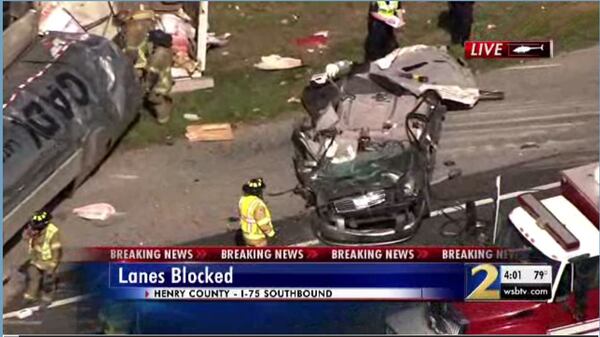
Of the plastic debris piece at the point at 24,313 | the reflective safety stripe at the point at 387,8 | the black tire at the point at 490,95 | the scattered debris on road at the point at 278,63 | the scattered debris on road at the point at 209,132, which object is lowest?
the plastic debris piece at the point at 24,313

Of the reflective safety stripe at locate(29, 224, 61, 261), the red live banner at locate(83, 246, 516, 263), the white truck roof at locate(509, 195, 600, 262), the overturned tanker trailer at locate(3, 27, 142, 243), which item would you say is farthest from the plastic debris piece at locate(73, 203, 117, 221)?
the white truck roof at locate(509, 195, 600, 262)

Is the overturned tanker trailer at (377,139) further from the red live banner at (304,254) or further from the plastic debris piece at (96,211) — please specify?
the plastic debris piece at (96,211)

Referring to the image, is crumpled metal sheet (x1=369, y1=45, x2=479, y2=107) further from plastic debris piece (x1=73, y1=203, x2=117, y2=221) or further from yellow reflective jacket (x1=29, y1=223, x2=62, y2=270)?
yellow reflective jacket (x1=29, y1=223, x2=62, y2=270)

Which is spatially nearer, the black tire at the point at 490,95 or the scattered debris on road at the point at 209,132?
the scattered debris on road at the point at 209,132

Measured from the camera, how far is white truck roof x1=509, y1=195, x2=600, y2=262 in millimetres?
13227

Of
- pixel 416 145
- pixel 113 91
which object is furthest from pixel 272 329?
pixel 113 91

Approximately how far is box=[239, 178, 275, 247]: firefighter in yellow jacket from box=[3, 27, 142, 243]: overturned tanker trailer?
3.15 m

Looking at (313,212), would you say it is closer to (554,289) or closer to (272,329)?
(272,329)

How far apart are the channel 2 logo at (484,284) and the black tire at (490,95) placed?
607cm

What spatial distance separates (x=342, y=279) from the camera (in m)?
14.2

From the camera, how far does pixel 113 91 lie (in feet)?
61.0

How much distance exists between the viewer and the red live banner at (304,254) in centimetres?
1476

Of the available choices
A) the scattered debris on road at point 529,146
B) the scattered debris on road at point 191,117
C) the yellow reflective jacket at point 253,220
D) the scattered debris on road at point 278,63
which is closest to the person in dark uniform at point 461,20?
the scattered debris on road at point 278,63

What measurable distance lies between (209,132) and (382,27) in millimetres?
3480
